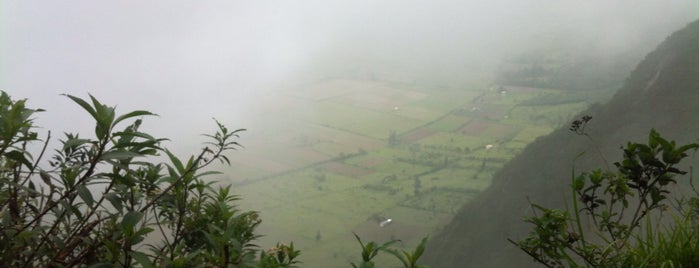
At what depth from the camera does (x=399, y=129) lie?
47.7 m

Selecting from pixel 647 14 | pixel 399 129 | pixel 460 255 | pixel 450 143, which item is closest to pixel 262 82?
pixel 399 129

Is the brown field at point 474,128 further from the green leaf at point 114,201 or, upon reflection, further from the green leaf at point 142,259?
the green leaf at point 142,259

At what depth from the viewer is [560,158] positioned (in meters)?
20.8

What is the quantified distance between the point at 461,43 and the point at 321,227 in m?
69.2

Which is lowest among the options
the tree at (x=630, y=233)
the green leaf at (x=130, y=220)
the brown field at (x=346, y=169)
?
the tree at (x=630, y=233)

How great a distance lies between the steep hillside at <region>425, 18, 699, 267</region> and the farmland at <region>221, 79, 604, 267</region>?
6.13m

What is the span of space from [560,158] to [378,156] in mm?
24392

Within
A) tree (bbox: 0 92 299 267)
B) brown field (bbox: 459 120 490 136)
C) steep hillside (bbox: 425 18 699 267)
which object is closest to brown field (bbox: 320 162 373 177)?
brown field (bbox: 459 120 490 136)

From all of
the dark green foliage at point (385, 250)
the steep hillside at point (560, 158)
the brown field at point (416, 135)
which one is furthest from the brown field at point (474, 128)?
the dark green foliage at point (385, 250)

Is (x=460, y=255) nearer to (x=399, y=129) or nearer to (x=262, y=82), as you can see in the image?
(x=399, y=129)

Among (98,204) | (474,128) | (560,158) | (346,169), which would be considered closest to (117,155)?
(98,204)

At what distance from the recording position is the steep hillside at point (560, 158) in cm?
1606

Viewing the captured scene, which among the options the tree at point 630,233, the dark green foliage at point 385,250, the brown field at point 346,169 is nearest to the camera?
the dark green foliage at point 385,250

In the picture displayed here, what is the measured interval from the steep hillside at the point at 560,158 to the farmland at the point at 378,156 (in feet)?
20.1
